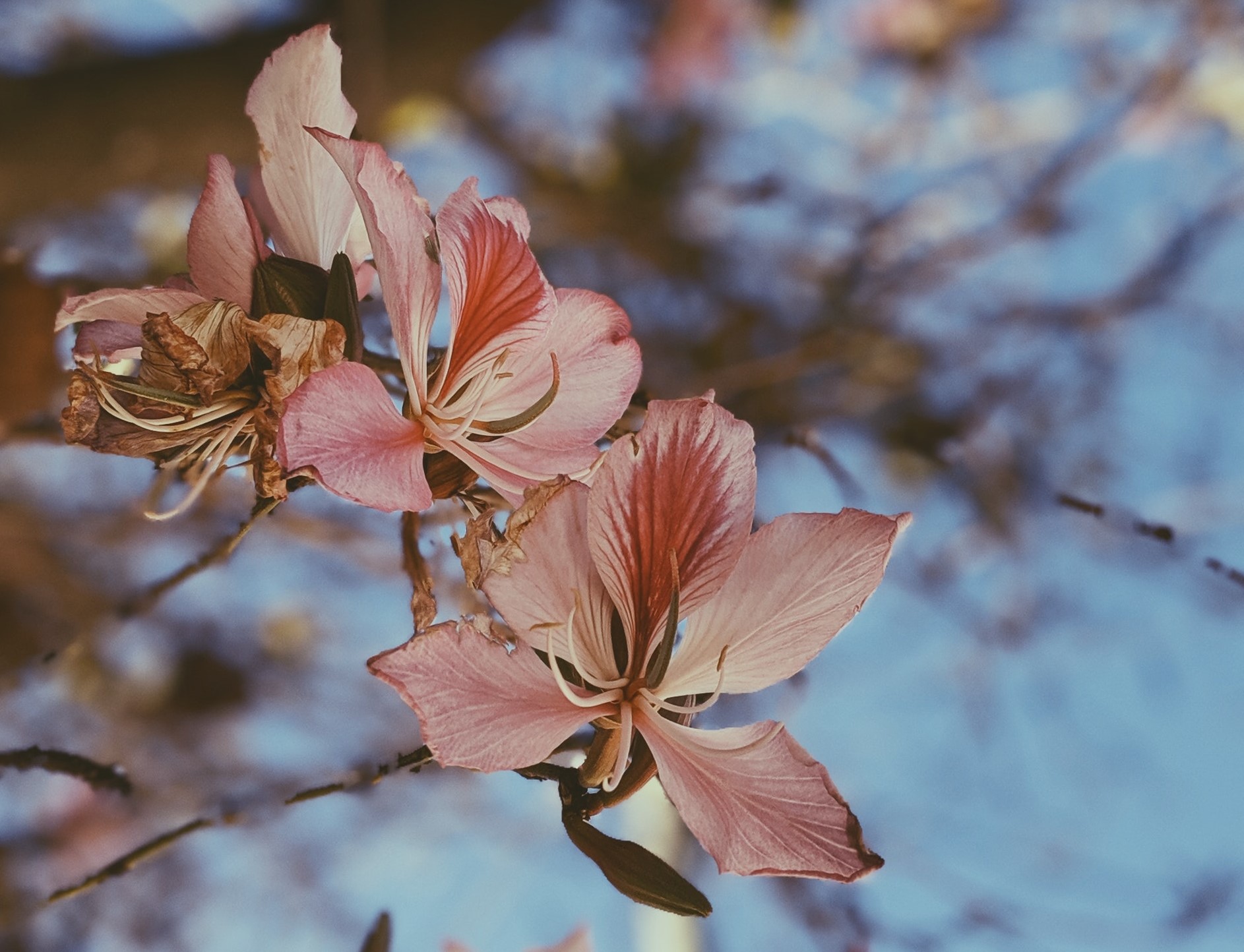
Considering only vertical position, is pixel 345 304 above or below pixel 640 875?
above

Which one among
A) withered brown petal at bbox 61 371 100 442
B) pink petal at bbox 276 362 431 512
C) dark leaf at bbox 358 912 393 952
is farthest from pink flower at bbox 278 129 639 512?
dark leaf at bbox 358 912 393 952

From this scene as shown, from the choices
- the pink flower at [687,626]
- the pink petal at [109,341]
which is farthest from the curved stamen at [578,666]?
the pink petal at [109,341]

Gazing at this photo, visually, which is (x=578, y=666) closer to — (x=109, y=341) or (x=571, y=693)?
(x=571, y=693)

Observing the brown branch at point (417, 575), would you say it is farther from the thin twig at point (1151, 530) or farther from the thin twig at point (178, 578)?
the thin twig at point (1151, 530)

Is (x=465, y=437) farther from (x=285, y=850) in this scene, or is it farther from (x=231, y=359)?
(x=285, y=850)

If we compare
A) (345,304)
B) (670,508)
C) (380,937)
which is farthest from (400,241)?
(380,937)

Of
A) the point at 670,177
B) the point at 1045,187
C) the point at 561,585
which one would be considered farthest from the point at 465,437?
the point at 670,177

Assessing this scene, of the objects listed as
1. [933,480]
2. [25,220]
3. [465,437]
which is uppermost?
[465,437]
